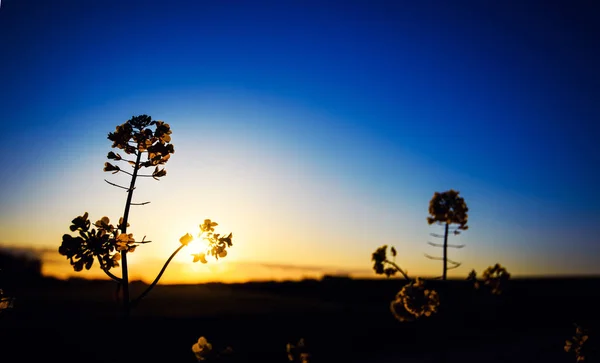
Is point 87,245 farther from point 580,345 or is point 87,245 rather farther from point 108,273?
point 580,345

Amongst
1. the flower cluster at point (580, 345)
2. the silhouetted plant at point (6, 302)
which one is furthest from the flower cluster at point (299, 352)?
the flower cluster at point (580, 345)

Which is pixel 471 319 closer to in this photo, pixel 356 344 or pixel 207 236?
pixel 356 344

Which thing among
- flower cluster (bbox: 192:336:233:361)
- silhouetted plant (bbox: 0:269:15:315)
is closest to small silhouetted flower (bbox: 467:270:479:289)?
flower cluster (bbox: 192:336:233:361)

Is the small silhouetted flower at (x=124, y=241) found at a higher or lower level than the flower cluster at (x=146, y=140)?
lower

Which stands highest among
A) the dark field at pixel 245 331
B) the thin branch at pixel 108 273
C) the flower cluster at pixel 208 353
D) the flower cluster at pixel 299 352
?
the thin branch at pixel 108 273

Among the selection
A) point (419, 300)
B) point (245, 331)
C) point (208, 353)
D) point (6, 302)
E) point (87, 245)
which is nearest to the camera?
point (87, 245)

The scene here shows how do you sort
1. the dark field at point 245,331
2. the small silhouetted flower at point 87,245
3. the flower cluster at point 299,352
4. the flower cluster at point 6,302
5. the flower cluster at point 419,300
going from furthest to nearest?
the dark field at point 245,331
the flower cluster at point 419,300
the flower cluster at point 299,352
the flower cluster at point 6,302
the small silhouetted flower at point 87,245

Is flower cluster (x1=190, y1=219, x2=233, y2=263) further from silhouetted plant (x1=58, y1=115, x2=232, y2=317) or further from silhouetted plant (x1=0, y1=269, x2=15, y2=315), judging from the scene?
silhouetted plant (x1=0, y1=269, x2=15, y2=315)

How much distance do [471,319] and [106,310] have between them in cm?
3216

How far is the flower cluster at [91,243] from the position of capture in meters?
3.01

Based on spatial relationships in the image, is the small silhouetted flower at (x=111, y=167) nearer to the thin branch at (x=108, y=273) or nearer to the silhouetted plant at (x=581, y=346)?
the thin branch at (x=108, y=273)

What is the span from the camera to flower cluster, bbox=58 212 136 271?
9.86 ft

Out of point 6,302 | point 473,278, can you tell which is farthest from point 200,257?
point 473,278

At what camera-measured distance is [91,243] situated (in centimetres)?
306
